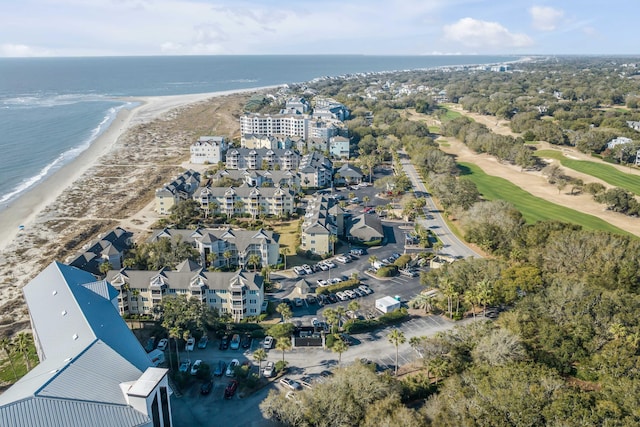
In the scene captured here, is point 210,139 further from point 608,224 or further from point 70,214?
point 608,224

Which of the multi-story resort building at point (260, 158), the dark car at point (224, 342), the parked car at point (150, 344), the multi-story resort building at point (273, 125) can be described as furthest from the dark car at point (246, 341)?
the multi-story resort building at point (273, 125)

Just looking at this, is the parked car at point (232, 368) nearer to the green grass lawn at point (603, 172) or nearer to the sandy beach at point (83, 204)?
the sandy beach at point (83, 204)

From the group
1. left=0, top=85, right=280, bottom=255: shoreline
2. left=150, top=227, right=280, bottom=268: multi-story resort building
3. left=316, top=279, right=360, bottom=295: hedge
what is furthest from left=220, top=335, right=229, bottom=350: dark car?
left=0, top=85, right=280, bottom=255: shoreline

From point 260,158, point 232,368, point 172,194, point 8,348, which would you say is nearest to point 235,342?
point 232,368

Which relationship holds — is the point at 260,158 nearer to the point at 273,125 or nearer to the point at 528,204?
the point at 273,125

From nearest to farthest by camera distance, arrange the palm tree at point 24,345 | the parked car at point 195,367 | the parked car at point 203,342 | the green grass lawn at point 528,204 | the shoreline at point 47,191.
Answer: the palm tree at point 24,345 → the parked car at point 195,367 → the parked car at point 203,342 → the shoreline at point 47,191 → the green grass lawn at point 528,204

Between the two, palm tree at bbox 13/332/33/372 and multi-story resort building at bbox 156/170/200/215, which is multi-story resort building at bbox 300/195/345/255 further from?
palm tree at bbox 13/332/33/372

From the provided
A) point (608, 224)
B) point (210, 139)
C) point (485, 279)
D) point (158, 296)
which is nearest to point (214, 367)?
point (158, 296)
